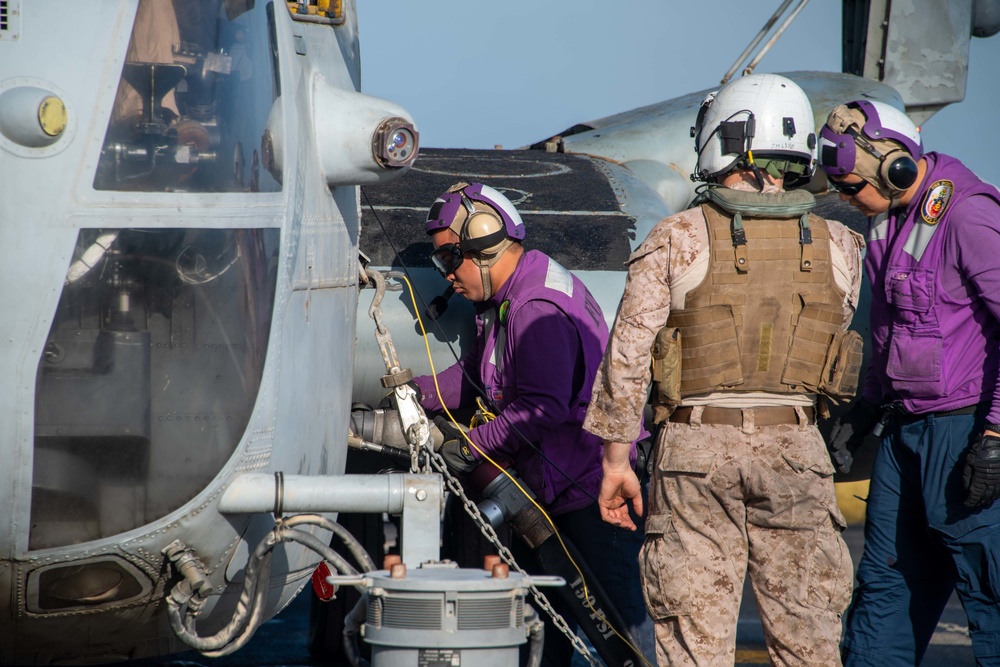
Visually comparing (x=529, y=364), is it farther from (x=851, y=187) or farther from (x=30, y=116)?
(x=30, y=116)

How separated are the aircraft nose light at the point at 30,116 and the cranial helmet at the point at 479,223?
170 cm

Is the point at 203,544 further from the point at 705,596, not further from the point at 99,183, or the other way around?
the point at 705,596

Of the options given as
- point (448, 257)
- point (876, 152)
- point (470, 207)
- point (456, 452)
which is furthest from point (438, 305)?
point (876, 152)

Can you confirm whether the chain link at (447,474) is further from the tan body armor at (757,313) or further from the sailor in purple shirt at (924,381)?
the sailor in purple shirt at (924,381)

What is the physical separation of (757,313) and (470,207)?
1.30 meters

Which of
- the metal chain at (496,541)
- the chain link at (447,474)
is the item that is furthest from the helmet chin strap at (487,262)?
the metal chain at (496,541)

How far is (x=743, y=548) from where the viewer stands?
318 centimetres

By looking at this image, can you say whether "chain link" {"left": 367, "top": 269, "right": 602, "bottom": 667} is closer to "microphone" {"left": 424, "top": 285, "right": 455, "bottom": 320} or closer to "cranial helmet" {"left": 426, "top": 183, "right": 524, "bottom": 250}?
"cranial helmet" {"left": 426, "top": 183, "right": 524, "bottom": 250}

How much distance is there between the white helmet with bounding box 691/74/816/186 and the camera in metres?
3.23

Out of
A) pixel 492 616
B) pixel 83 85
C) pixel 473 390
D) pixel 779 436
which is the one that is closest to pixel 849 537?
pixel 473 390

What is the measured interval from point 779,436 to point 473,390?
143cm

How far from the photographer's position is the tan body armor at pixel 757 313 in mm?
3131

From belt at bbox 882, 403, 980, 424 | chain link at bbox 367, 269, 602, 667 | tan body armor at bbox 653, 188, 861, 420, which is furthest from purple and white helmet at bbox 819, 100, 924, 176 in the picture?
chain link at bbox 367, 269, 602, 667

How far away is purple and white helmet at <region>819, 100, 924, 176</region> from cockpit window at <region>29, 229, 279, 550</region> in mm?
1841
